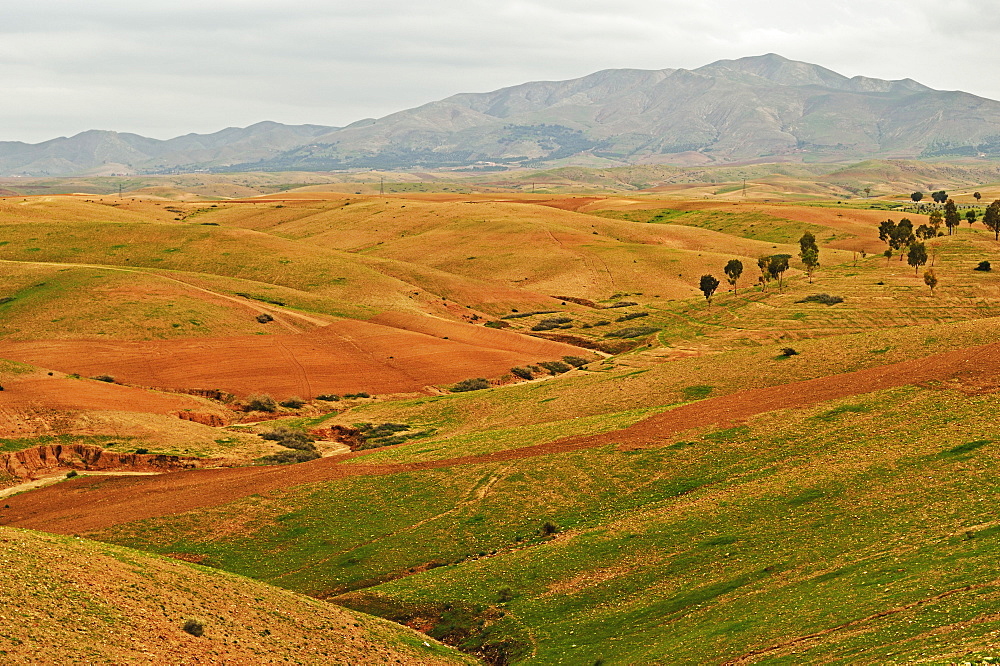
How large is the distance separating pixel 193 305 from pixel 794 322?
272 feet

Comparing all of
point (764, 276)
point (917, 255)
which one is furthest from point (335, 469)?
point (917, 255)

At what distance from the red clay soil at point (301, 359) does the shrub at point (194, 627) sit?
206 feet

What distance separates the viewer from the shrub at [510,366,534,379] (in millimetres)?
105875

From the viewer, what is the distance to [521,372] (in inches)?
4195

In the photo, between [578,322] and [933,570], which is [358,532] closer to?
[933,570]

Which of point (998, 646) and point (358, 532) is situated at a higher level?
point (998, 646)

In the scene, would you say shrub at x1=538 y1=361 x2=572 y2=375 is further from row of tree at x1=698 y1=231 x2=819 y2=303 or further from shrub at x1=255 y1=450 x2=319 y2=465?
shrub at x1=255 y1=450 x2=319 y2=465

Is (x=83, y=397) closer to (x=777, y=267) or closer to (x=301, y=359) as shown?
(x=301, y=359)

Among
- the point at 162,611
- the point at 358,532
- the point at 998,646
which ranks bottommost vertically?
the point at 358,532

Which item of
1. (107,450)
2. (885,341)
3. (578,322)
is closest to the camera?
(107,450)

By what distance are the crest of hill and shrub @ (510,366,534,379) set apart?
67200 mm

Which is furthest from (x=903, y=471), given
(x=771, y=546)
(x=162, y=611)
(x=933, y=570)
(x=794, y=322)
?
(x=794, y=322)

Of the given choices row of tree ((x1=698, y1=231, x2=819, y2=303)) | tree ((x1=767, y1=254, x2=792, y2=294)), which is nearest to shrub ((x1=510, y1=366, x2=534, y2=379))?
row of tree ((x1=698, y1=231, x2=819, y2=303))

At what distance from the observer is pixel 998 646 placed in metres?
24.9
